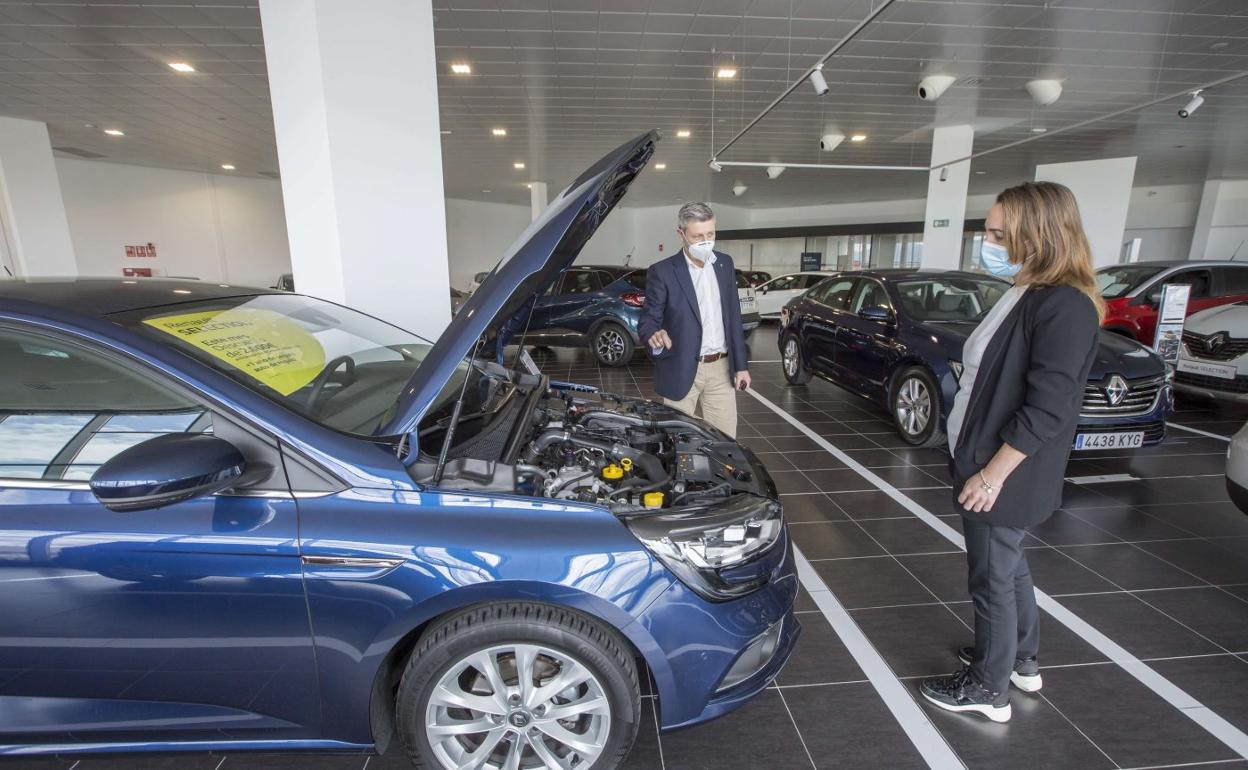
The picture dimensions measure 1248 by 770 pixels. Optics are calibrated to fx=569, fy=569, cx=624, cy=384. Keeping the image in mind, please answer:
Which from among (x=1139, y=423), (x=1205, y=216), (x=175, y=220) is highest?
(x=1205, y=216)

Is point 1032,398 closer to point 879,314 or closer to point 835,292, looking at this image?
point 879,314

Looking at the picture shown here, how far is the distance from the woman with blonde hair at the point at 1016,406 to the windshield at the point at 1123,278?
6.93m

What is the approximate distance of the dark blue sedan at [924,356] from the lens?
3.77 metres

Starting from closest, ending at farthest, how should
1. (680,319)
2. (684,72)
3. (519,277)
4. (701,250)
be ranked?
(519,277) → (701,250) → (680,319) → (684,72)

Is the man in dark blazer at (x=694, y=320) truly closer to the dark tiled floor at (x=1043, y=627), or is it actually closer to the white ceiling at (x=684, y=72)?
the dark tiled floor at (x=1043, y=627)

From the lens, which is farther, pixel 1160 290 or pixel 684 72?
pixel 684 72

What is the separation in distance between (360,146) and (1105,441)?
512cm

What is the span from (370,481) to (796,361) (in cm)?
601

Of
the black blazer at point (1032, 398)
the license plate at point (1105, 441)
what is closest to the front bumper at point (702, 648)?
the black blazer at point (1032, 398)

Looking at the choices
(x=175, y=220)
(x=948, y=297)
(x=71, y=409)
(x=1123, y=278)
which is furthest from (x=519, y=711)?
(x=175, y=220)

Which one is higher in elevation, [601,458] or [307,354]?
[307,354]

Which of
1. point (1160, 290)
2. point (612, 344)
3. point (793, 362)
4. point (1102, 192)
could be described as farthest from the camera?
point (1102, 192)

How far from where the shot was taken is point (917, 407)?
4570 mm

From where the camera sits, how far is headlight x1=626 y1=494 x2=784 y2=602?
147cm
